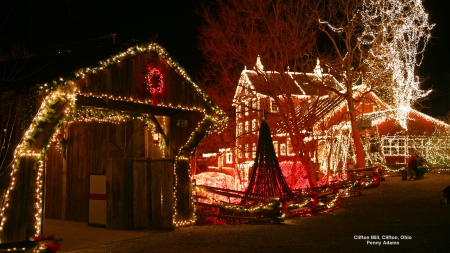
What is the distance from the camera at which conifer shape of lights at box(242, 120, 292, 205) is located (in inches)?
627

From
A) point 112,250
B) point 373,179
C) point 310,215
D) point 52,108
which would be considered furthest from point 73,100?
point 373,179

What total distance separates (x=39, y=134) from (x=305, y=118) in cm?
1576

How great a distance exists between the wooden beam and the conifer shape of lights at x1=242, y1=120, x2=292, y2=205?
142 inches

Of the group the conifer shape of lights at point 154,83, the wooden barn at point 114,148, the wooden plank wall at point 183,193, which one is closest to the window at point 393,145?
the wooden barn at point 114,148

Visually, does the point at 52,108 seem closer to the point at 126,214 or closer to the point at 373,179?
the point at 126,214

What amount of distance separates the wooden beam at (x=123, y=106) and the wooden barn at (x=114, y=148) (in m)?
0.03

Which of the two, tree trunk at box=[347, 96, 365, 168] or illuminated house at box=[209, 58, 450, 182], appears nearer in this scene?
illuminated house at box=[209, 58, 450, 182]

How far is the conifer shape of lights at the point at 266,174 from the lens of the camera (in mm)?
15922

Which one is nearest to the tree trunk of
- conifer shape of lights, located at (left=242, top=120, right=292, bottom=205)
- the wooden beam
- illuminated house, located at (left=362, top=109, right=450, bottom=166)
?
illuminated house, located at (left=362, top=109, right=450, bottom=166)

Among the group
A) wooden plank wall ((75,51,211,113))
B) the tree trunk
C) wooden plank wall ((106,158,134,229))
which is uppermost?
wooden plank wall ((75,51,211,113))

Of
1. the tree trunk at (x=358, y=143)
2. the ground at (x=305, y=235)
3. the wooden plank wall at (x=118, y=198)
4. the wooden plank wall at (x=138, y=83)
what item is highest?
the wooden plank wall at (x=138, y=83)

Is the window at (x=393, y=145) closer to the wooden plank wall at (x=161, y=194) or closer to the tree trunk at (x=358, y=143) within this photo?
the tree trunk at (x=358, y=143)

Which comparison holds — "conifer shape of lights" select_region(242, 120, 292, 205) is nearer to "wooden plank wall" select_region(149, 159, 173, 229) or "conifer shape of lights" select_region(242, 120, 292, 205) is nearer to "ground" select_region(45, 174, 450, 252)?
"ground" select_region(45, 174, 450, 252)

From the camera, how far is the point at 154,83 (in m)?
12.8
